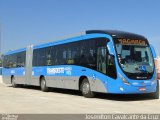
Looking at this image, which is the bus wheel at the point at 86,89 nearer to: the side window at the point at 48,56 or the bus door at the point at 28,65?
the side window at the point at 48,56

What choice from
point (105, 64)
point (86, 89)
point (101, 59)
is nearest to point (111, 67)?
point (105, 64)

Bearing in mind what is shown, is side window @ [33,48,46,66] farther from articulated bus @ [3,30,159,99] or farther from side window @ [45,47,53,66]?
articulated bus @ [3,30,159,99]

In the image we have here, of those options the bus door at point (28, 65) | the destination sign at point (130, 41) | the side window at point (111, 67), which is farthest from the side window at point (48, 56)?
the destination sign at point (130, 41)

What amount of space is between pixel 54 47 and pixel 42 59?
229 centimetres

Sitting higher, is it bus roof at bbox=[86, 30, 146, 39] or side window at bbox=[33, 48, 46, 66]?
bus roof at bbox=[86, 30, 146, 39]

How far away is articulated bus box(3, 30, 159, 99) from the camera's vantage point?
17016 millimetres

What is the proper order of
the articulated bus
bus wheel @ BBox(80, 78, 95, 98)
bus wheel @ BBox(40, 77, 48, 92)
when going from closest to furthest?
the articulated bus → bus wheel @ BBox(80, 78, 95, 98) → bus wheel @ BBox(40, 77, 48, 92)

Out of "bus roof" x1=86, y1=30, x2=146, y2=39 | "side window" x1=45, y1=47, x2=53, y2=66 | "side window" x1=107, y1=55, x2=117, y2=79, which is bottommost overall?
"side window" x1=107, y1=55, x2=117, y2=79

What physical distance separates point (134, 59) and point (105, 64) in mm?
1283

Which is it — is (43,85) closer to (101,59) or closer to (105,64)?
(101,59)

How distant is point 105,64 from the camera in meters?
17.6

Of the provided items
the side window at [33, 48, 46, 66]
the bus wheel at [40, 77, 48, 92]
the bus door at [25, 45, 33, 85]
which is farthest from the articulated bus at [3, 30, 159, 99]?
the bus door at [25, 45, 33, 85]

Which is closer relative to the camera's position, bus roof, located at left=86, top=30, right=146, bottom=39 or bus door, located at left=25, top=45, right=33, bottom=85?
bus roof, located at left=86, top=30, right=146, bottom=39

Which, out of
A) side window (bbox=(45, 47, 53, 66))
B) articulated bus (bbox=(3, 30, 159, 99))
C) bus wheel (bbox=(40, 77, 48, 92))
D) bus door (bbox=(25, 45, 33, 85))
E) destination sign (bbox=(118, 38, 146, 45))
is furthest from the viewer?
bus door (bbox=(25, 45, 33, 85))
